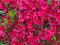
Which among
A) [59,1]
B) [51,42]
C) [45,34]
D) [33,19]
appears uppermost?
[59,1]

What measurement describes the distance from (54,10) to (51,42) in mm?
417

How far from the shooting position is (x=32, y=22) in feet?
8.18

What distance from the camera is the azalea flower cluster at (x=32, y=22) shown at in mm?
2467

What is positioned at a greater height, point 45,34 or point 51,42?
point 45,34

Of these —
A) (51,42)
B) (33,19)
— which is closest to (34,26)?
(33,19)

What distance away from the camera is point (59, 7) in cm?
260

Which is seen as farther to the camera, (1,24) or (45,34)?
(1,24)

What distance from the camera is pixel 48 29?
254cm

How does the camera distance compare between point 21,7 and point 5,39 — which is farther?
point 5,39

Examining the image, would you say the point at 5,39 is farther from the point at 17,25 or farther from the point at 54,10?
the point at 54,10

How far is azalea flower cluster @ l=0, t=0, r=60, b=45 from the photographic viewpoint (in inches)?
97.1

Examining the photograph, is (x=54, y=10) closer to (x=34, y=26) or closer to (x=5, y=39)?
(x=34, y=26)

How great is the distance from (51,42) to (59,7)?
0.46 metres

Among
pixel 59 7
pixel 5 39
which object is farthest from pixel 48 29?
pixel 5 39
